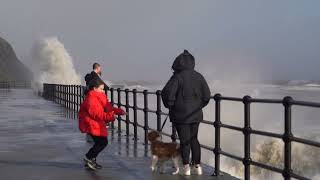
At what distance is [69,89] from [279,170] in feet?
66.9

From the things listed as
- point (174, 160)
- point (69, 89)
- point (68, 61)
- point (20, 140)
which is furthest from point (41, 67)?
point (174, 160)

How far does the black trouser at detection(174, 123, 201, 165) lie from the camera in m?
7.91

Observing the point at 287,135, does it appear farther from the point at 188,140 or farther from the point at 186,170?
the point at 186,170

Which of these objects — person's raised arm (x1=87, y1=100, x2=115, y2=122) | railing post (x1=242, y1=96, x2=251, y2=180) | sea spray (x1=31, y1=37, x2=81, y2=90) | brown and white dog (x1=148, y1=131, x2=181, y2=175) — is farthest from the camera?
sea spray (x1=31, y1=37, x2=81, y2=90)

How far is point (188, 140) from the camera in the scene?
26.1 feet

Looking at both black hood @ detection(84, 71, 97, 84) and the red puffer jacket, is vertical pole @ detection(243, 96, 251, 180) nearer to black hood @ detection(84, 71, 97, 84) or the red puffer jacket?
the red puffer jacket

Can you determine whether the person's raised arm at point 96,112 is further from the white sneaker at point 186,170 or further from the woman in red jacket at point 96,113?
the white sneaker at point 186,170

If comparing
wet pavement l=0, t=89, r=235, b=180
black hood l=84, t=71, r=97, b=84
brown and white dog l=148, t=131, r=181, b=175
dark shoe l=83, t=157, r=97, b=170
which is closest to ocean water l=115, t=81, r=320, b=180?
wet pavement l=0, t=89, r=235, b=180

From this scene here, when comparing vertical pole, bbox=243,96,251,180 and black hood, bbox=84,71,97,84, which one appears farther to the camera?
black hood, bbox=84,71,97,84

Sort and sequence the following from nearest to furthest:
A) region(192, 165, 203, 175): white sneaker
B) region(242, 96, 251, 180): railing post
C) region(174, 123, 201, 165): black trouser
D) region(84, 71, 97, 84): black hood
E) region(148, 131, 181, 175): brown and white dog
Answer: region(242, 96, 251, 180): railing post → region(174, 123, 201, 165): black trouser → region(148, 131, 181, 175): brown and white dog → region(192, 165, 203, 175): white sneaker → region(84, 71, 97, 84): black hood

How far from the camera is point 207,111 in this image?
4044 centimetres

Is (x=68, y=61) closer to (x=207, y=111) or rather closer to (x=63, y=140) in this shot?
(x=207, y=111)

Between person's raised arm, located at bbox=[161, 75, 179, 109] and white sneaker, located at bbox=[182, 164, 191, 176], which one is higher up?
person's raised arm, located at bbox=[161, 75, 179, 109]

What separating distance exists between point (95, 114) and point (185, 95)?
1612 millimetres
